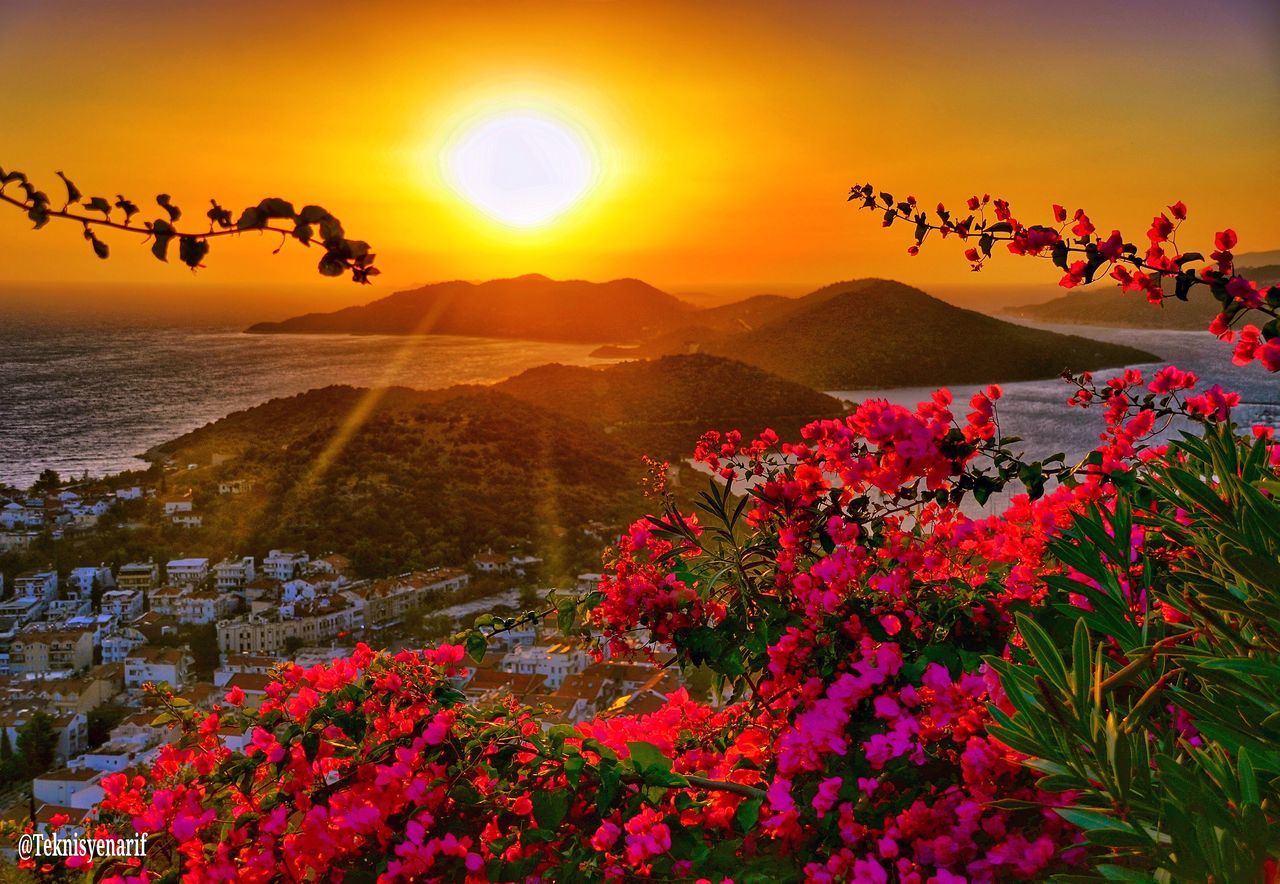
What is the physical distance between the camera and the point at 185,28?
6.88 meters

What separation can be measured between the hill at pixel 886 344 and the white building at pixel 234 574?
8390 mm

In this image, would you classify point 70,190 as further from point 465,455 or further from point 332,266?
point 465,455

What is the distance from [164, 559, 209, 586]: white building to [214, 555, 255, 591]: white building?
19 centimetres

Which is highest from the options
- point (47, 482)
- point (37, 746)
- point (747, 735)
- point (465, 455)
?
point (747, 735)

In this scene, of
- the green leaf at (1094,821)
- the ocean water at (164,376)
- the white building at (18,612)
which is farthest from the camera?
the ocean water at (164,376)

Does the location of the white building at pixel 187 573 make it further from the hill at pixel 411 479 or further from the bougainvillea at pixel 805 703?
the bougainvillea at pixel 805 703

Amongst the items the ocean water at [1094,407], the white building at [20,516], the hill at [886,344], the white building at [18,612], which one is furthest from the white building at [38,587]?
the hill at [886,344]

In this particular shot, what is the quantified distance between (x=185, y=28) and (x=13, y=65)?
2.49 metres

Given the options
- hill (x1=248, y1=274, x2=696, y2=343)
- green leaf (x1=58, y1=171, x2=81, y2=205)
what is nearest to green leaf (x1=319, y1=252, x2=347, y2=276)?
green leaf (x1=58, y1=171, x2=81, y2=205)

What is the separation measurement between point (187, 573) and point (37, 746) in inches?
128

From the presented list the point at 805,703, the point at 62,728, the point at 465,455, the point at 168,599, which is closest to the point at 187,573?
the point at 168,599

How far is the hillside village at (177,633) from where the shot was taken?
616 centimetres

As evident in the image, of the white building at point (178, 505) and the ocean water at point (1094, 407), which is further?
the white building at point (178, 505)

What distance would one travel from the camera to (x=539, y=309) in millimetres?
19031
